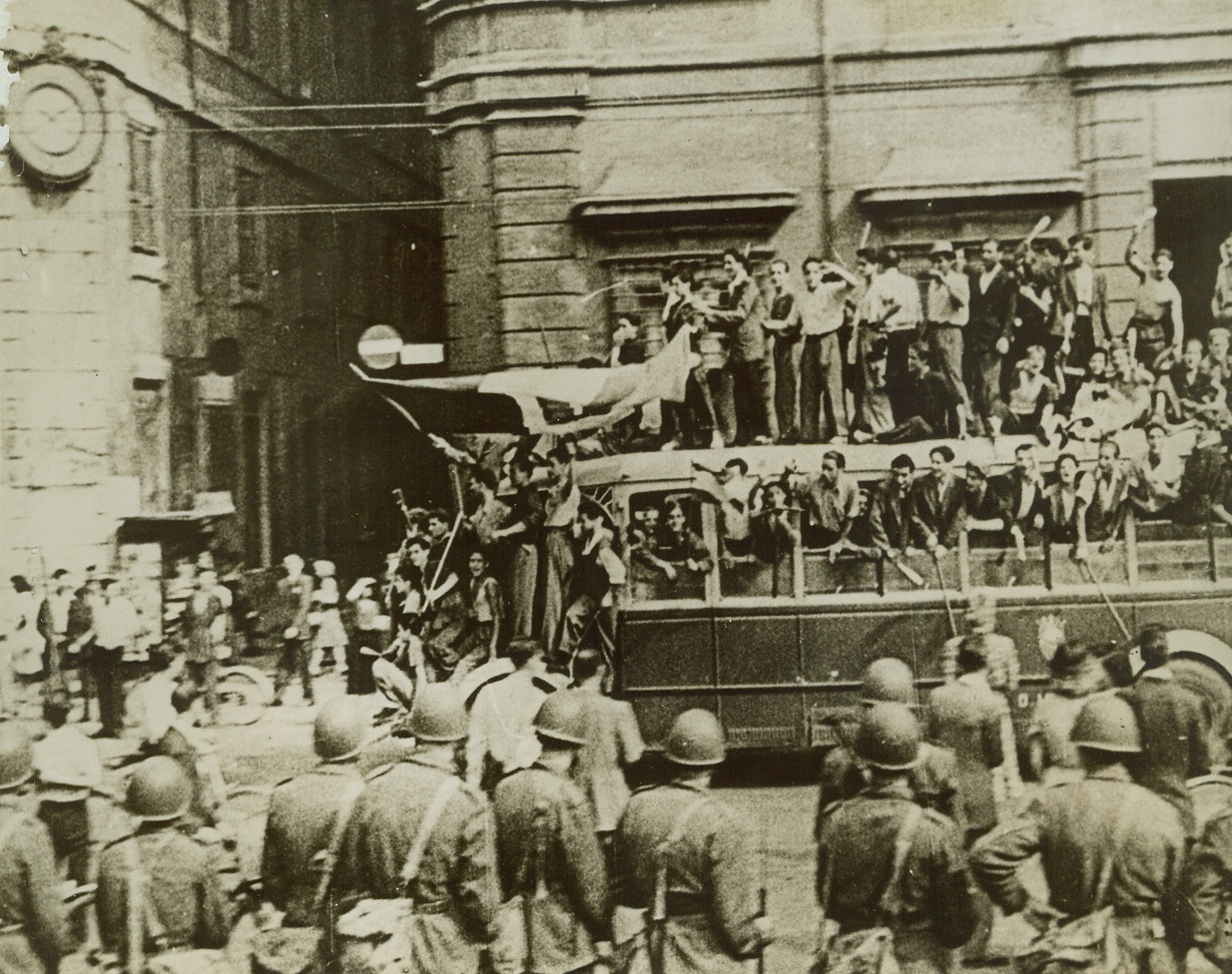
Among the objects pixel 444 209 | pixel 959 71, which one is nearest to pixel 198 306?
pixel 444 209

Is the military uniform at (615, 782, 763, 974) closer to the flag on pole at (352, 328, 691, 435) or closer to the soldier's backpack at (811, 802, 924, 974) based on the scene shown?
the soldier's backpack at (811, 802, 924, 974)

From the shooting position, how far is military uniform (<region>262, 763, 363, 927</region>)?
17.9 feet

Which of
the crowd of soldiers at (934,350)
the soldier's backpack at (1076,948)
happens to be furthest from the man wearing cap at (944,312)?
the soldier's backpack at (1076,948)

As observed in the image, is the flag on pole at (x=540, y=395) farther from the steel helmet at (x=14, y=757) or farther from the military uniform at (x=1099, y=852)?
the military uniform at (x=1099, y=852)

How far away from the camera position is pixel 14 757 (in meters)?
5.86

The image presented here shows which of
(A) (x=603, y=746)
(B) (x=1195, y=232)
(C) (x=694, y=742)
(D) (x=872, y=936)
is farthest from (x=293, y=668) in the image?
(B) (x=1195, y=232)

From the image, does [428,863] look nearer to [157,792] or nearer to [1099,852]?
[157,792]

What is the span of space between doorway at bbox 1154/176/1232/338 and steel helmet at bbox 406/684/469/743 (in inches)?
152

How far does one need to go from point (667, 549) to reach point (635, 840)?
53.7 inches

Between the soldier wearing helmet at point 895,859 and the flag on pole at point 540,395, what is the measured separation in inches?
71.4

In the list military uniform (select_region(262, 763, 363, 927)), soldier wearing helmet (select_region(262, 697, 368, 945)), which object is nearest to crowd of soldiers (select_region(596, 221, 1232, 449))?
soldier wearing helmet (select_region(262, 697, 368, 945))

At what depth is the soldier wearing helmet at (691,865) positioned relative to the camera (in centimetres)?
519

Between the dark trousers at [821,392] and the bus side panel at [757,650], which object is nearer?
the bus side panel at [757,650]

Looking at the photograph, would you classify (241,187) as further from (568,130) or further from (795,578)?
(795,578)
